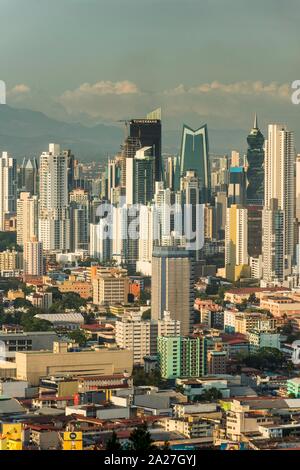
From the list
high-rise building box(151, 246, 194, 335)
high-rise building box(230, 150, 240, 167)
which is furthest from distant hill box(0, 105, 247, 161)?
high-rise building box(151, 246, 194, 335)

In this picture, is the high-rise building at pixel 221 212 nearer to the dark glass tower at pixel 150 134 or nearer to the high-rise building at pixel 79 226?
the dark glass tower at pixel 150 134

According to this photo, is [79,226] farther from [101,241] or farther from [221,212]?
[221,212]

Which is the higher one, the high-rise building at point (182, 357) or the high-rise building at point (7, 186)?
the high-rise building at point (7, 186)

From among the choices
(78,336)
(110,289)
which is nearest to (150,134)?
(110,289)

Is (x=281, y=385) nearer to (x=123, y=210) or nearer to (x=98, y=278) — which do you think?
(x=98, y=278)

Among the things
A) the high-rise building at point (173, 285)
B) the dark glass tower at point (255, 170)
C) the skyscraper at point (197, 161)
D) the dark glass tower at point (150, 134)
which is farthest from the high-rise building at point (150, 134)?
the high-rise building at point (173, 285)

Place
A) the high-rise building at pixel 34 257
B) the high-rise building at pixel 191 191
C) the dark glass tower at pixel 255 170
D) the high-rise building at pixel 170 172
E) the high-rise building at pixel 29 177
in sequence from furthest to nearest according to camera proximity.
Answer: the high-rise building at pixel 29 177, the high-rise building at pixel 170 172, the dark glass tower at pixel 255 170, the high-rise building at pixel 191 191, the high-rise building at pixel 34 257
